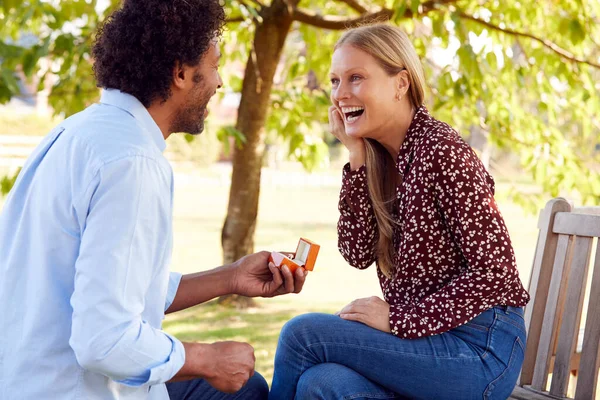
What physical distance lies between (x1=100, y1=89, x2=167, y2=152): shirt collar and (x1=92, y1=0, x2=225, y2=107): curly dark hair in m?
0.02

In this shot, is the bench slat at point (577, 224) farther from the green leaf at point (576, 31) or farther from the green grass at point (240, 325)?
the green grass at point (240, 325)

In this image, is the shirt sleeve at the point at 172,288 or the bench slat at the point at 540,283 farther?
the bench slat at the point at 540,283

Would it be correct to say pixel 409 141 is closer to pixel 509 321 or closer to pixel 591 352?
pixel 509 321

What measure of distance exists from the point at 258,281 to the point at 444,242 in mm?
584

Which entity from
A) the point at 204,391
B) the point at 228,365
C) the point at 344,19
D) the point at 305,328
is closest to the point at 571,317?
the point at 305,328

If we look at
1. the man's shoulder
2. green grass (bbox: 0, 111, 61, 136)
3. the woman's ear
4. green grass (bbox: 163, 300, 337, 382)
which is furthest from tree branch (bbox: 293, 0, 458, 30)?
green grass (bbox: 0, 111, 61, 136)

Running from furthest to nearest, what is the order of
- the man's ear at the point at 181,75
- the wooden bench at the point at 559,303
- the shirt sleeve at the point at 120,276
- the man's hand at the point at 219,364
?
the wooden bench at the point at 559,303
the man's ear at the point at 181,75
the man's hand at the point at 219,364
the shirt sleeve at the point at 120,276

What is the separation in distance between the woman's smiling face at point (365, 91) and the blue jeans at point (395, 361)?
700 mm

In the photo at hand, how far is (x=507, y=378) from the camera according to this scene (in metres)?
2.22

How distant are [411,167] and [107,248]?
108cm

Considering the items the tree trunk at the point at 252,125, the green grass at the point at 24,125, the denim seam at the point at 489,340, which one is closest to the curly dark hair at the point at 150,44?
the denim seam at the point at 489,340

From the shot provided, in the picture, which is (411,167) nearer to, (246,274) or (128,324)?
(246,274)

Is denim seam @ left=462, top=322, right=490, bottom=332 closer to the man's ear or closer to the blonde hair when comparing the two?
the blonde hair

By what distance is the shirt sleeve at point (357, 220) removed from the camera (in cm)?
267
